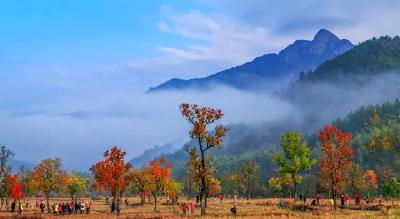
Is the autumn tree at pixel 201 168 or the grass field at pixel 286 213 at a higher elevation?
the autumn tree at pixel 201 168

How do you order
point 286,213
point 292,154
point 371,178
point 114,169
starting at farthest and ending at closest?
point 371,178 → point 292,154 → point 114,169 → point 286,213

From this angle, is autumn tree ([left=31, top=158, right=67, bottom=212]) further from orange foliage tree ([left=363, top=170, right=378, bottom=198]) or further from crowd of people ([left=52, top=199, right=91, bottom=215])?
orange foliage tree ([left=363, top=170, right=378, bottom=198])

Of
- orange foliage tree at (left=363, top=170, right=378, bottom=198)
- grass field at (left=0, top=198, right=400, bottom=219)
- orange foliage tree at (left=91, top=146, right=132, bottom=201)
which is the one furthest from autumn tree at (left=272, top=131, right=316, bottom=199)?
orange foliage tree at (left=91, top=146, right=132, bottom=201)

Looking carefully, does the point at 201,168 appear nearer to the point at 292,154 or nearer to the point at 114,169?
the point at 114,169

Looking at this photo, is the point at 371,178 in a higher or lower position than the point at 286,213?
higher

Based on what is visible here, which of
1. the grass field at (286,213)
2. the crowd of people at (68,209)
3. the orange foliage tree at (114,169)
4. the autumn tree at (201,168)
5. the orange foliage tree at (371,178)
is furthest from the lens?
the orange foliage tree at (371,178)

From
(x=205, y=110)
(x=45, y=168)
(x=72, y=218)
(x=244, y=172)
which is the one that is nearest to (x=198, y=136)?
(x=205, y=110)

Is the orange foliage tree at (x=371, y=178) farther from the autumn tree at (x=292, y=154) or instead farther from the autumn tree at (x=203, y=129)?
the autumn tree at (x=203, y=129)

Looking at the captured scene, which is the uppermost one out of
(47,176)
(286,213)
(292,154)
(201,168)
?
(292,154)

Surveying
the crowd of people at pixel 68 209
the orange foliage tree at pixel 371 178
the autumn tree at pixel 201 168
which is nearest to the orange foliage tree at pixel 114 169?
the crowd of people at pixel 68 209

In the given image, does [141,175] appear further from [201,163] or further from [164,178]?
[201,163]

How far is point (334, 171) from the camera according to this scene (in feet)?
277

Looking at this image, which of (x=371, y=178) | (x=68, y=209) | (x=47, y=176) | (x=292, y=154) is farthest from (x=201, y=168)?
(x=371, y=178)

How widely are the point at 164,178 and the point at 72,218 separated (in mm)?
38895
